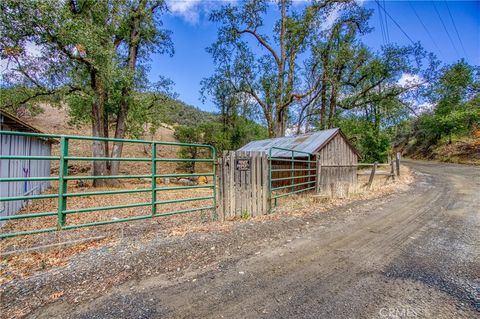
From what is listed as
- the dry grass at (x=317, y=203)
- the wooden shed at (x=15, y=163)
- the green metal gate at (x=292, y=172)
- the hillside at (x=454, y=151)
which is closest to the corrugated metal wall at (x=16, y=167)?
the wooden shed at (x=15, y=163)

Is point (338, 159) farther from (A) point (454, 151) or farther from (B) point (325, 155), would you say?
(A) point (454, 151)

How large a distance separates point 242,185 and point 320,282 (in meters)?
3.26

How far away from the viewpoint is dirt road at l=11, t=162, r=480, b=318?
84.9 inches

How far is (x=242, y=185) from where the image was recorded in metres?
5.67

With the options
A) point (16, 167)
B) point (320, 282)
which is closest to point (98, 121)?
point (16, 167)

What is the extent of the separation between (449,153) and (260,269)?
32.1 metres

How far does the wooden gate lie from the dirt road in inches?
55.6

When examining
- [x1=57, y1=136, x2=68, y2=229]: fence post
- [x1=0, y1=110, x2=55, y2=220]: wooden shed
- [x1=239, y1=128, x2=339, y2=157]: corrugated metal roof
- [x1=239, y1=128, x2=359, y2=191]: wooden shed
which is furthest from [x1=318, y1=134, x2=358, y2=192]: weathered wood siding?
[x1=0, y1=110, x2=55, y2=220]: wooden shed

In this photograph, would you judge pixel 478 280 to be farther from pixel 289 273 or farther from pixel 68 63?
pixel 68 63

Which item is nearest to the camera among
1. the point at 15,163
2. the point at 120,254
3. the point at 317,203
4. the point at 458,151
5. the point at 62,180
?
the point at 120,254

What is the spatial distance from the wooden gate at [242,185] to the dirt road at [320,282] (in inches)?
55.6

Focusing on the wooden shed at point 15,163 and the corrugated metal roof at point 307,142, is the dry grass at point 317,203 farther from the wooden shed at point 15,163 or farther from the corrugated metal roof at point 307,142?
the wooden shed at point 15,163

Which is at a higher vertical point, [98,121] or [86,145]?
[98,121]

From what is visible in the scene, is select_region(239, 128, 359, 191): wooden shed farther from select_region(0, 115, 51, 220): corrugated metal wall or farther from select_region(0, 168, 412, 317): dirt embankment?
select_region(0, 115, 51, 220): corrugated metal wall
